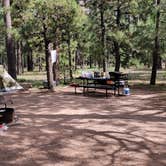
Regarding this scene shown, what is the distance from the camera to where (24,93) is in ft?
44.7

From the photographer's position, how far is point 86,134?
6723mm

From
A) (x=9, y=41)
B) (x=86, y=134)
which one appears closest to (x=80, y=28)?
(x=9, y=41)

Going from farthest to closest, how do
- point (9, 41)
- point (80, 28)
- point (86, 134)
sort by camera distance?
1. point (9, 41)
2. point (80, 28)
3. point (86, 134)

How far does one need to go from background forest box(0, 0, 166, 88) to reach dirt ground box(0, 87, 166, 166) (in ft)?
12.0

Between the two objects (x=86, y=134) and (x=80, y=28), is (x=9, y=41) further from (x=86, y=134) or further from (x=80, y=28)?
(x=86, y=134)

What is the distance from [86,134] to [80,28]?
9119mm

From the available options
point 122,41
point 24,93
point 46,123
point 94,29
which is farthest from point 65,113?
point 94,29

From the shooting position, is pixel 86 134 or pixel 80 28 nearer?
pixel 86 134

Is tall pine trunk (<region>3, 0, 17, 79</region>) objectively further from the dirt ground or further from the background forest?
the dirt ground

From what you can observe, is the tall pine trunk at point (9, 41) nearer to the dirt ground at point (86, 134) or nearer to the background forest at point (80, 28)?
the background forest at point (80, 28)

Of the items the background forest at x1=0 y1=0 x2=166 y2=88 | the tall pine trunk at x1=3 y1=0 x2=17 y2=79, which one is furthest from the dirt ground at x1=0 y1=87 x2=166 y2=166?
the tall pine trunk at x1=3 y1=0 x2=17 y2=79

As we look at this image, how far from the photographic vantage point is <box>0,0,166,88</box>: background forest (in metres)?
13.3

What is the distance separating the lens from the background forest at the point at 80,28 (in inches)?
524

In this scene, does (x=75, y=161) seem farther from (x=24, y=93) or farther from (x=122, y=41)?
(x=122, y=41)
